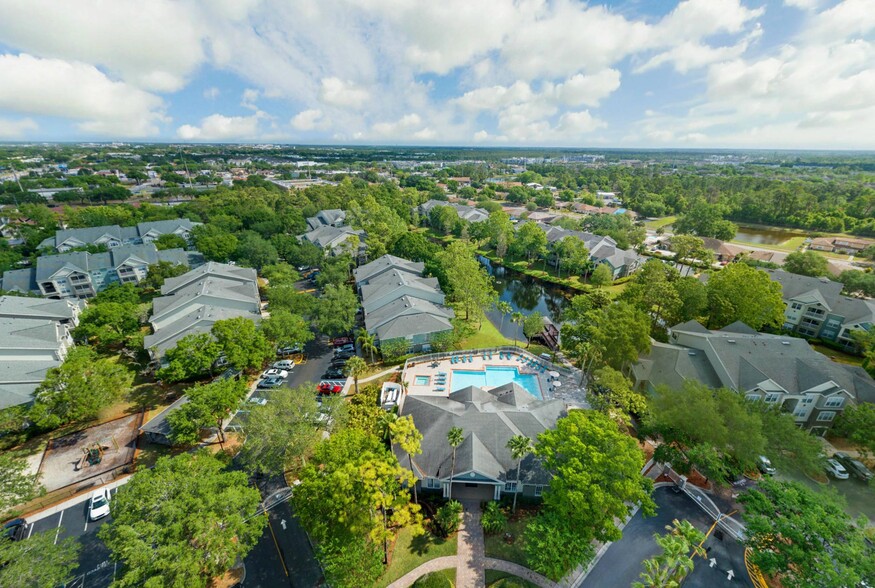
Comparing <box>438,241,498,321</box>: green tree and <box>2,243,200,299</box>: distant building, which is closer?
<box>438,241,498,321</box>: green tree

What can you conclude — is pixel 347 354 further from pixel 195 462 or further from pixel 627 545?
pixel 627 545

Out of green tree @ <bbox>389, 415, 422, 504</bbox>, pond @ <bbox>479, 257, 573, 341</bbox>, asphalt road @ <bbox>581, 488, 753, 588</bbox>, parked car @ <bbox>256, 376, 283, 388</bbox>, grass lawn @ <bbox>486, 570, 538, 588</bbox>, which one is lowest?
pond @ <bbox>479, 257, 573, 341</bbox>

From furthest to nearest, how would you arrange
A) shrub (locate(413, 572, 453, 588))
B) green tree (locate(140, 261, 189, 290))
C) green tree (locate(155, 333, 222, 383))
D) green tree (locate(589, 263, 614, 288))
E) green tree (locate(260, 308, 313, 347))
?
green tree (locate(589, 263, 614, 288)) → green tree (locate(140, 261, 189, 290)) → green tree (locate(260, 308, 313, 347)) → green tree (locate(155, 333, 222, 383)) → shrub (locate(413, 572, 453, 588))

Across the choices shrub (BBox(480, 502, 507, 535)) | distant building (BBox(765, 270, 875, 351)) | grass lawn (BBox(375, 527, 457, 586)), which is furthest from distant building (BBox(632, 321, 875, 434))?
grass lawn (BBox(375, 527, 457, 586))

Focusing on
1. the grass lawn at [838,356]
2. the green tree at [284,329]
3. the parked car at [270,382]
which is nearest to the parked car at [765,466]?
the grass lawn at [838,356]

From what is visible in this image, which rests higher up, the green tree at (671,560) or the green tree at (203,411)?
the green tree at (671,560)

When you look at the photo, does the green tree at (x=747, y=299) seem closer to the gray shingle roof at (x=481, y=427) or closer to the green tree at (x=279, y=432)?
the gray shingle roof at (x=481, y=427)

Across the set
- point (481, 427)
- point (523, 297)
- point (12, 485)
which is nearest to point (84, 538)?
point (12, 485)

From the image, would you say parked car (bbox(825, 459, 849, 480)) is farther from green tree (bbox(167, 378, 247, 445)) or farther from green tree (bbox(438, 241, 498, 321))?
green tree (bbox(167, 378, 247, 445))
